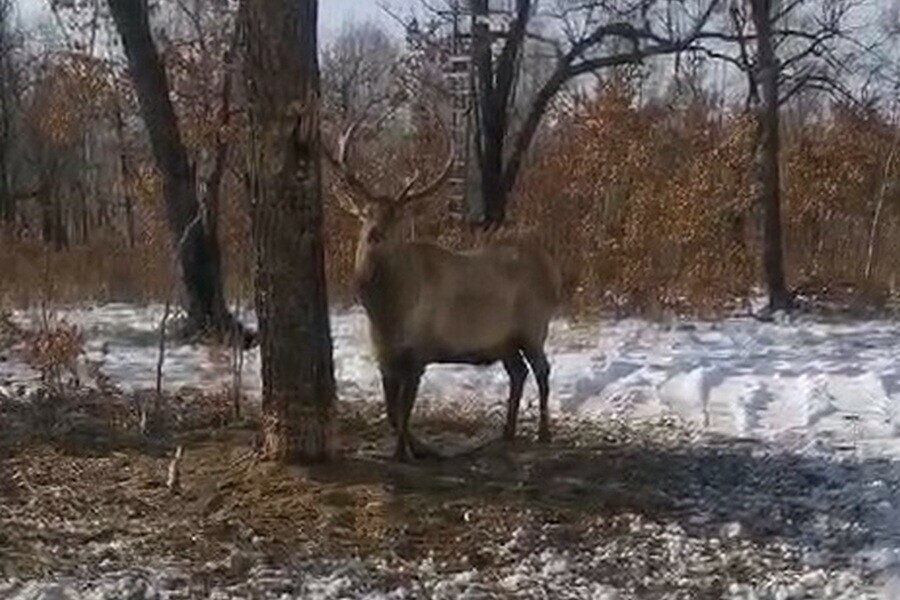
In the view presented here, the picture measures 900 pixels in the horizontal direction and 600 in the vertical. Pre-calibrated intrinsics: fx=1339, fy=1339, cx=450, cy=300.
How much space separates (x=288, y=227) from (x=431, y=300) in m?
1.11

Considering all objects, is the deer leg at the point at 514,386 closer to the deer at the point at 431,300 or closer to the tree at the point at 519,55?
the deer at the point at 431,300

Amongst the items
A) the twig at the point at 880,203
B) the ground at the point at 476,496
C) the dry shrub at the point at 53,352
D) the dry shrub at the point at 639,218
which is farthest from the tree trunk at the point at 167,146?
the twig at the point at 880,203

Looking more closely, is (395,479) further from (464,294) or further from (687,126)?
(687,126)

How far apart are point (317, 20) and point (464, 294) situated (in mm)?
1864

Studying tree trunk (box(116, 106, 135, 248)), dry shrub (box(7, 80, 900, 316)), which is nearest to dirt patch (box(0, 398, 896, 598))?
dry shrub (box(7, 80, 900, 316))

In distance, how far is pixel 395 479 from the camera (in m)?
7.33

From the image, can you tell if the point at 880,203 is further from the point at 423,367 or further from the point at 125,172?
the point at 423,367

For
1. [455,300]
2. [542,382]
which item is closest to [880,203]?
[542,382]

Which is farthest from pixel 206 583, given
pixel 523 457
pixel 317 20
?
pixel 317 20

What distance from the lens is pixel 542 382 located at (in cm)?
866

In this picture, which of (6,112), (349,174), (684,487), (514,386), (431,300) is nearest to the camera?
(684,487)

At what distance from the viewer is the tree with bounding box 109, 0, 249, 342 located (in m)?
13.3

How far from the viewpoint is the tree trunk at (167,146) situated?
13328 millimetres

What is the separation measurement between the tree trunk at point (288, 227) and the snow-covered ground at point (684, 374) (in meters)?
2.76
